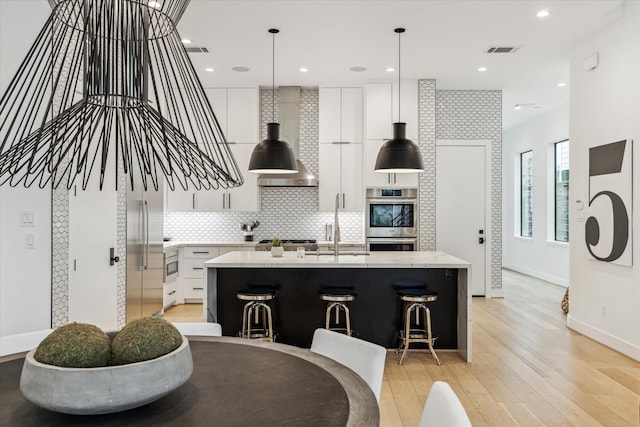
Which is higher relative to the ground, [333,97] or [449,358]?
[333,97]

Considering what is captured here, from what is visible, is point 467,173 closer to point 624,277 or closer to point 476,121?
point 476,121

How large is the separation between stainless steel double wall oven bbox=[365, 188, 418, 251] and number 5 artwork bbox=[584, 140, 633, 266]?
2221mm

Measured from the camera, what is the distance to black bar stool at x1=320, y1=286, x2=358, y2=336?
3.95 m

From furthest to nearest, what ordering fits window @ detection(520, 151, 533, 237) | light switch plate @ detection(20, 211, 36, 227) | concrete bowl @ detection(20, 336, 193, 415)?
window @ detection(520, 151, 533, 237), light switch plate @ detection(20, 211, 36, 227), concrete bowl @ detection(20, 336, 193, 415)

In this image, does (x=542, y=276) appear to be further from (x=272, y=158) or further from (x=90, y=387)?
(x=90, y=387)

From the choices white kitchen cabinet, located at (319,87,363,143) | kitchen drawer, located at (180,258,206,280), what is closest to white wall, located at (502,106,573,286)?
white kitchen cabinet, located at (319,87,363,143)

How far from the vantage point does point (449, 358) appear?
13.5ft

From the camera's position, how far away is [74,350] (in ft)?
3.45

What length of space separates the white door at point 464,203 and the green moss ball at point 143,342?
20.1 feet

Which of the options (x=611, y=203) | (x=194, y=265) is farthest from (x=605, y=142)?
(x=194, y=265)

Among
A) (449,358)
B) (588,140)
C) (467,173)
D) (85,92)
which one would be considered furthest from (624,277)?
(85,92)

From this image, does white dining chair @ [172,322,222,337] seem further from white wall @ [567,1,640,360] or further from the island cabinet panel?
white wall @ [567,1,640,360]

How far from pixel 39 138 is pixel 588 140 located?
16.9 feet

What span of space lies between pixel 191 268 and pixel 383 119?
3.38 m
